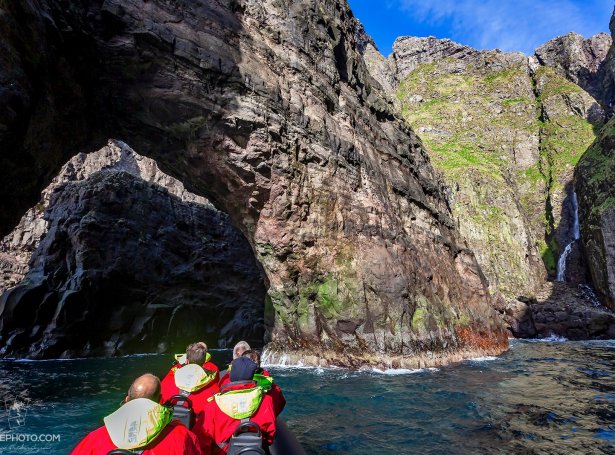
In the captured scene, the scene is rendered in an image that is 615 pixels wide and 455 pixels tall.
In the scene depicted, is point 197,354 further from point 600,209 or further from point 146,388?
point 600,209

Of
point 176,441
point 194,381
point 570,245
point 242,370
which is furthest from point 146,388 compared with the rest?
point 570,245

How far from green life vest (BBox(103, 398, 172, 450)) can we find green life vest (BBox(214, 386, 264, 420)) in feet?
5.28

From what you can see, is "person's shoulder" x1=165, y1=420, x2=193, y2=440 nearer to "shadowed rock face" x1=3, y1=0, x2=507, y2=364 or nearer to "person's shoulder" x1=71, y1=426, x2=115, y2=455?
"person's shoulder" x1=71, y1=426, x2=115, y2=455

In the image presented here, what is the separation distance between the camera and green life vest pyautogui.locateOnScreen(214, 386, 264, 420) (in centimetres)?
473

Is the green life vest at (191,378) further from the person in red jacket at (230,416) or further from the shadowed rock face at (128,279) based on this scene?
the shadowed rock face at (128,279)

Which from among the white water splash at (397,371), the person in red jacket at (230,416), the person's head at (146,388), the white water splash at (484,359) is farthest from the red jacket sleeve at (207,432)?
the white water splash at (484,359)

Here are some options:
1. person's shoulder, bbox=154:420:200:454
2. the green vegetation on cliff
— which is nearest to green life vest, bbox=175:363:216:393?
person's shoulder, bbox=154:420:200:454

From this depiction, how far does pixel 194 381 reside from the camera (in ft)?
19.5

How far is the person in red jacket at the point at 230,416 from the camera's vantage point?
4742mm

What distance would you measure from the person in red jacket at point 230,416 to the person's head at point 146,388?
1501 mm

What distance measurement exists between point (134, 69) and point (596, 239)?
42.5m

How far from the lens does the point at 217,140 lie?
1977cm

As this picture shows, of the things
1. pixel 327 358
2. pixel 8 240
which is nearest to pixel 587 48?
pixel 327 358

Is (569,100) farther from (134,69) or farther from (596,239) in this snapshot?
(134,69)
